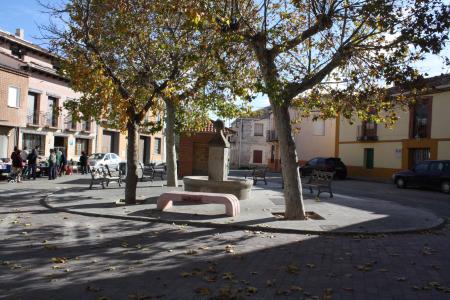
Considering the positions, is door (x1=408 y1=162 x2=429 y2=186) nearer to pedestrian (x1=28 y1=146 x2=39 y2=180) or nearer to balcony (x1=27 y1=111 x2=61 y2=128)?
pedestrian (x1=28 y1=146 x2=39 y2=180)

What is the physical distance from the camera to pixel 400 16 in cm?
1009

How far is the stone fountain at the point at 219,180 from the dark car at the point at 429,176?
465 inches

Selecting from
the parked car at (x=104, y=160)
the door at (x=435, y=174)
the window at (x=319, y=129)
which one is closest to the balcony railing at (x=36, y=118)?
the parked car at (x=104, y=160)

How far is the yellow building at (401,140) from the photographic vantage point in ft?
97.3

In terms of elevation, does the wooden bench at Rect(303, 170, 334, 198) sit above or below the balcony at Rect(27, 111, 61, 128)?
below

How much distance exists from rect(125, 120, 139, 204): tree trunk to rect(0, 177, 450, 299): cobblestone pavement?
127 inches

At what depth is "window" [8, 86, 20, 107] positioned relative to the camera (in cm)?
3150

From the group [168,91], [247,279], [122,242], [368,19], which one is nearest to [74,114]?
[168,91]

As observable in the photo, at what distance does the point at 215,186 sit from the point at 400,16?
7.96 metres

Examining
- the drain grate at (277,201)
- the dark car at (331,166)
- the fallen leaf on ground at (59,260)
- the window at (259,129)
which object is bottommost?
the fallen leaf on ground at (59,260)

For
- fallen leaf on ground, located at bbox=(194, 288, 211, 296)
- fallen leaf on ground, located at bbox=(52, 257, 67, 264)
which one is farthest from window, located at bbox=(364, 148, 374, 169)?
fallen leaf on ground, located at bbox=(194, 288, 211, 296)

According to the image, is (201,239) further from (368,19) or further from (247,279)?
(368,19)

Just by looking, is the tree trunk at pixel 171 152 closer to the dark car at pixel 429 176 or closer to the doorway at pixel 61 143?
the dark car at pixel 429 176

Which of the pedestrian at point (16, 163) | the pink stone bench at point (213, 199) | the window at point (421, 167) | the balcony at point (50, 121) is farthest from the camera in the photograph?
the balcony at point (50, 121)
